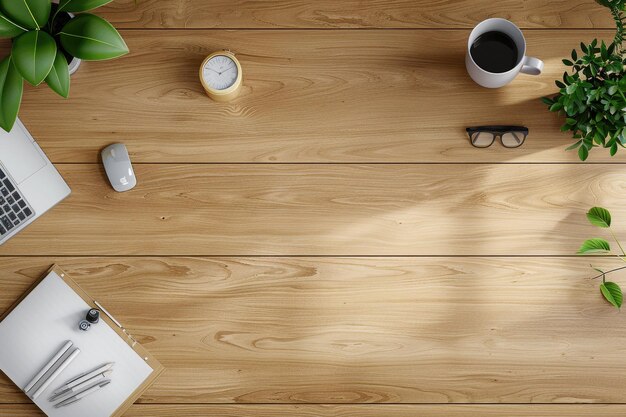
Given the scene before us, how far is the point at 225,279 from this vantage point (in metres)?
1.38

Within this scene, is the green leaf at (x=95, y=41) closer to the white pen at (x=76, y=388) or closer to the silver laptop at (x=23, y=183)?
the silver laptop at (x=23, y=183)

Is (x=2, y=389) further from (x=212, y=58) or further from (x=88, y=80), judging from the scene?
(x=212, y=58)

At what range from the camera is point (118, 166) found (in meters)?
1.36

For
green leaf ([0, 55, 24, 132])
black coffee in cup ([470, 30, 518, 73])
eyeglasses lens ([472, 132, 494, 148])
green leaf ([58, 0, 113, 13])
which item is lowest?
green leaf ([0, 55, 24, 132])

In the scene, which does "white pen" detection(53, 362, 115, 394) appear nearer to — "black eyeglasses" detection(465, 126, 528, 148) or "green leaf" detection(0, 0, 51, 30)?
"green leaf" detection(0, 0, 51, 30)

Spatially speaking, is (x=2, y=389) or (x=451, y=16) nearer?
(x=2, y=389)

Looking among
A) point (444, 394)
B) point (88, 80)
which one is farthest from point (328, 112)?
point (444, 394)

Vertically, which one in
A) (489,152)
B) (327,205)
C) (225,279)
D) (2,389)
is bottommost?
(2,389)

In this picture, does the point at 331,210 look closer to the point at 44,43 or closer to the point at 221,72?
the point at 221,72

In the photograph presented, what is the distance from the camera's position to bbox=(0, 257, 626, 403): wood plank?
1360mm

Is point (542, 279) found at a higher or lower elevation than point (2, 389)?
higher

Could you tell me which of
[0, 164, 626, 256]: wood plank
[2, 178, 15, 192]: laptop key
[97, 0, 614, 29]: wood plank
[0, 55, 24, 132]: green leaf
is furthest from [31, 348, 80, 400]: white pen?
[97, 0, 614, 29]: wood plank

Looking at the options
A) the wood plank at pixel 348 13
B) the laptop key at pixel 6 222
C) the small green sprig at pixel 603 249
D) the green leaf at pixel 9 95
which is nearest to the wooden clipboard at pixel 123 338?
the laptop key at pixel 6 222

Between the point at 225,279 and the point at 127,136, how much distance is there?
16.4 inches
